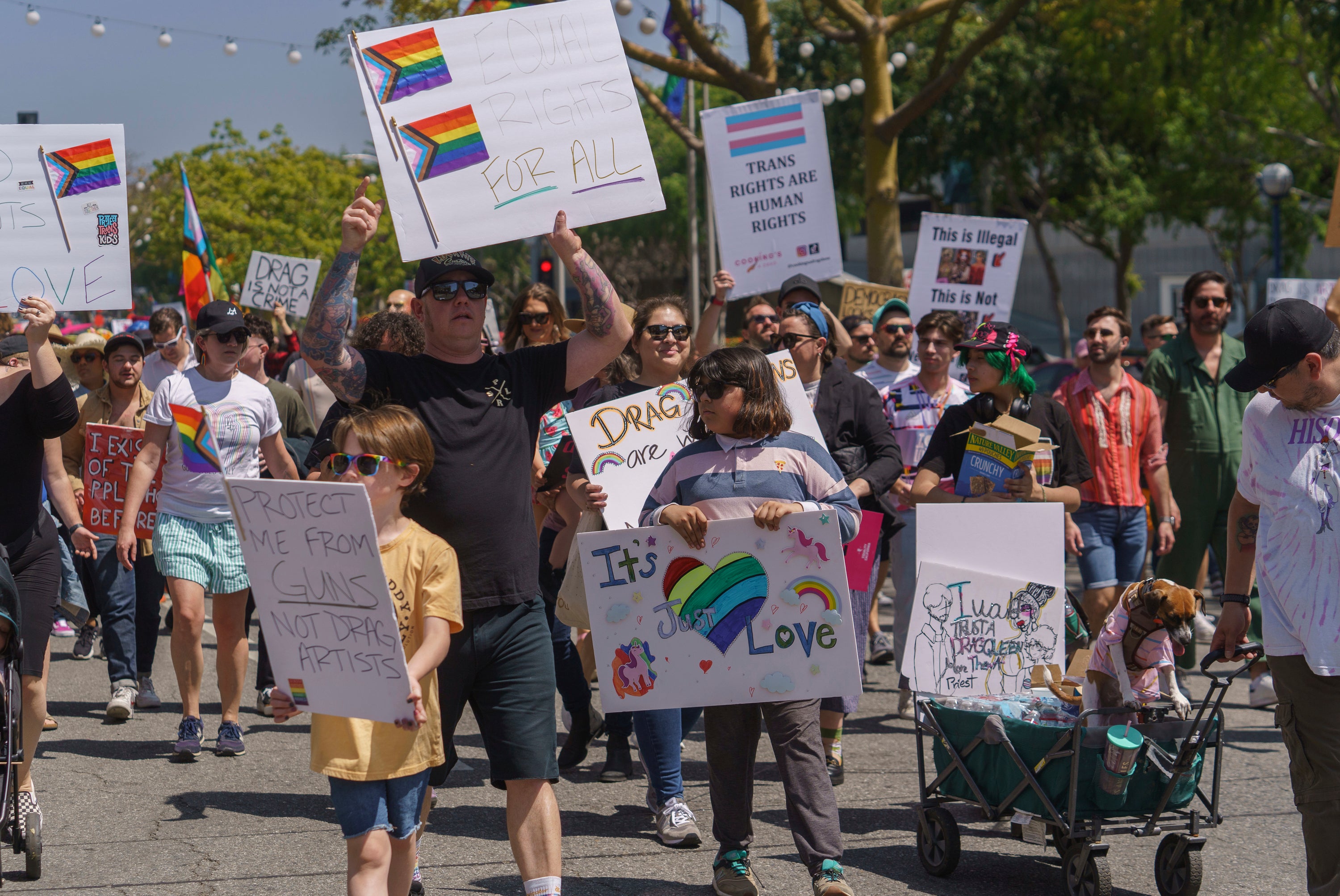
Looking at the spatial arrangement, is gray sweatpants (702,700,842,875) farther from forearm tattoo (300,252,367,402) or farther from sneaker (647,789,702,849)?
forearm tattoo (300,252,367,402)

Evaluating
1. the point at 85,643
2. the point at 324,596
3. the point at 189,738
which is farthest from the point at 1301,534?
the point at 85,643

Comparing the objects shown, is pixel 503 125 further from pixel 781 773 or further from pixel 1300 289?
pixel 1300 289

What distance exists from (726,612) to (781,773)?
56 cm

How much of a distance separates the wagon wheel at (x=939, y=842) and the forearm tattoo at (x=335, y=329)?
2.38 m

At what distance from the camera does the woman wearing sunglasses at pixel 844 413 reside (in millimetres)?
6320

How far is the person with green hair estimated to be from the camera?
588cm

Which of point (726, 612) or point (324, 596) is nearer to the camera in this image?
point (324, 596)

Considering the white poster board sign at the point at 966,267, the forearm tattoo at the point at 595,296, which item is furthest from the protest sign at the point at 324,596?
the white poster board sign at the point at 966,267

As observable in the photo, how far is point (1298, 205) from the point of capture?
35406 mm

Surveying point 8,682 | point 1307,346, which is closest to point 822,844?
point 1307,346


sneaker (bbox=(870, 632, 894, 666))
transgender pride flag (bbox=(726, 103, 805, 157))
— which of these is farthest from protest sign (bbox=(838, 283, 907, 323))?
sneaker (bbox=(870, 632, 894, 666))

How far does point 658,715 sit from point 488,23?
2.44 metres

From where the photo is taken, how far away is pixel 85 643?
31.4 feet

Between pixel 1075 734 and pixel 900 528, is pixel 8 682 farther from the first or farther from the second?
pixel 900 528
